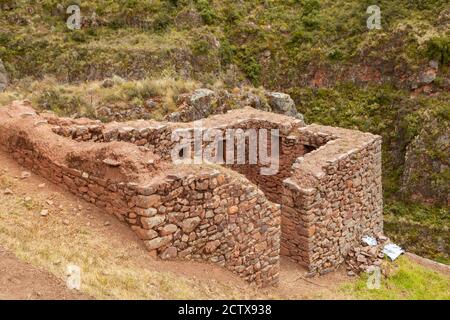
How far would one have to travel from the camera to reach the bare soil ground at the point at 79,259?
267 inches

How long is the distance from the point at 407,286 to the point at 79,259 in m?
7.14

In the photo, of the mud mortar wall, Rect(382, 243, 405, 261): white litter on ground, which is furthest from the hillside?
Rect(382, 243, 405, 261): white litter on ground

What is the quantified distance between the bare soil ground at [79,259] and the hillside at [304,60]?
31.8ft

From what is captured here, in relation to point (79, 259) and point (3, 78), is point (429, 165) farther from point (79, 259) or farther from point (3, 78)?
point (3, 78)

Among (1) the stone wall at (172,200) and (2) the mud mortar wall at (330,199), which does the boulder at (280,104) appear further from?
(1) the stone wall at (172,200)

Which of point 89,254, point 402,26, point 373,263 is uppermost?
point 402,26

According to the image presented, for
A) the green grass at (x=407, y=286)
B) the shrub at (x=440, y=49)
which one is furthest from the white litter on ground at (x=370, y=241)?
the shrub at (x=440, y=49)

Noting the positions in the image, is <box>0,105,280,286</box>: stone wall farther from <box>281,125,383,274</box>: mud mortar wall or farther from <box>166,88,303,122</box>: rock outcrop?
<box>166,88,303,122</box>: rock outcrop

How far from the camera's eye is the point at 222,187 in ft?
28.7

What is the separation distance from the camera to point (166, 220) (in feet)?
27.0

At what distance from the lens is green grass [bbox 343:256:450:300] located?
10905 millimetres
